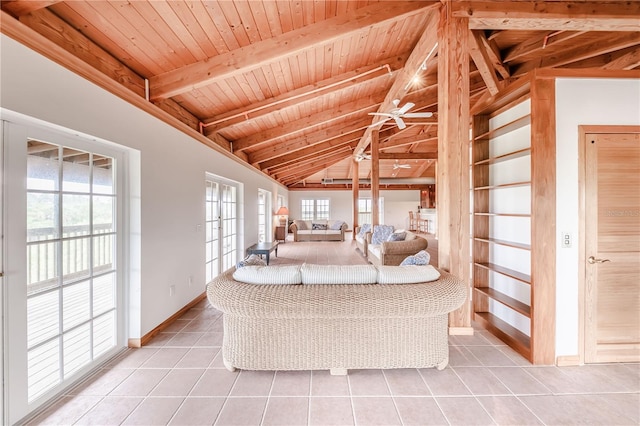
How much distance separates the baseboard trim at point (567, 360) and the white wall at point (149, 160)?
3.69m

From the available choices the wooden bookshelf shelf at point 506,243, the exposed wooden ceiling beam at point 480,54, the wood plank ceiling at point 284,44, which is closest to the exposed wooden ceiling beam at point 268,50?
the wood plank ceiling at point 284,44

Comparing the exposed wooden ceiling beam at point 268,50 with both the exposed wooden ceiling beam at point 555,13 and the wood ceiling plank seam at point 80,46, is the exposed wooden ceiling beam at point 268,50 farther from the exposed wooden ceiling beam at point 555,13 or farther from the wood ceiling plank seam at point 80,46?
the exposed wooden ceiling beam at point 555,13

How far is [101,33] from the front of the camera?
1978 mm

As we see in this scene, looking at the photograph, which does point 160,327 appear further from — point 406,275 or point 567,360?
point 567,360

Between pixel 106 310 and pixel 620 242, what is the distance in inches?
174

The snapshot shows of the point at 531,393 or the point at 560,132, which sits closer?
the point at 531,393

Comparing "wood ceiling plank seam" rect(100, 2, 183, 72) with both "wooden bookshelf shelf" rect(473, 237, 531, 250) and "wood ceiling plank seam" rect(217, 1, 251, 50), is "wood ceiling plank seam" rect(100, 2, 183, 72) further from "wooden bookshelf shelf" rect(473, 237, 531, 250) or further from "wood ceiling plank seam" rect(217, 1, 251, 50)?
"wooden bookshelf shelf" rect(473, 237, 531, 250)

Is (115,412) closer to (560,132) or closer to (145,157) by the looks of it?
(145,157)

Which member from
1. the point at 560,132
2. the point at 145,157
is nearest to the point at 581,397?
the point at 560,132

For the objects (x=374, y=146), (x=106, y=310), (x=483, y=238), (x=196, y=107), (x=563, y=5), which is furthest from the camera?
(x=374, y=146)

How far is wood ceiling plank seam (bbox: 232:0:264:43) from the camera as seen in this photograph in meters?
2.13

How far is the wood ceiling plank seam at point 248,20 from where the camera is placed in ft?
6.99

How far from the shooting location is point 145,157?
2.60 meters

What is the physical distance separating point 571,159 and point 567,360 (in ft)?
5.48
